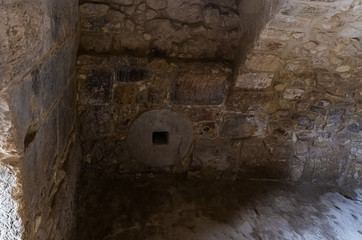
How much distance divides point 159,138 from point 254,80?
85 cm

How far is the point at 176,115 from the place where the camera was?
2.40 meters

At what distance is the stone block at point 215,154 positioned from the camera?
8.40 feet

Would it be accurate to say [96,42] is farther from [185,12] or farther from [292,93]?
[292,93]

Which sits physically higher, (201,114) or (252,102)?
(252,102)

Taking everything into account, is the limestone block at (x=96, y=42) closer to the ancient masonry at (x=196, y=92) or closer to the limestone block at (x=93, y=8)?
the ancient masonry at (x=196, y=92)

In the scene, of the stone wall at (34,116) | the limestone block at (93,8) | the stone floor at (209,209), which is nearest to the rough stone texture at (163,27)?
the limestone block at (93,8)

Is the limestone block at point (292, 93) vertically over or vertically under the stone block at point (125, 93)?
over

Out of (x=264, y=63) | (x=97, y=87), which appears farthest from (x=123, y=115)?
(x=264, y=63)

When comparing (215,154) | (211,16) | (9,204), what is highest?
(211,16)

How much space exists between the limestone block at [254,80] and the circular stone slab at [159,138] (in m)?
0.50

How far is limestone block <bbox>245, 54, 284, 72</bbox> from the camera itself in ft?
7.05

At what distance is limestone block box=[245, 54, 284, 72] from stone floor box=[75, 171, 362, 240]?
98cm

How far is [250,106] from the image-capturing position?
2465 millimetres

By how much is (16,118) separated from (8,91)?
108 millimetres
